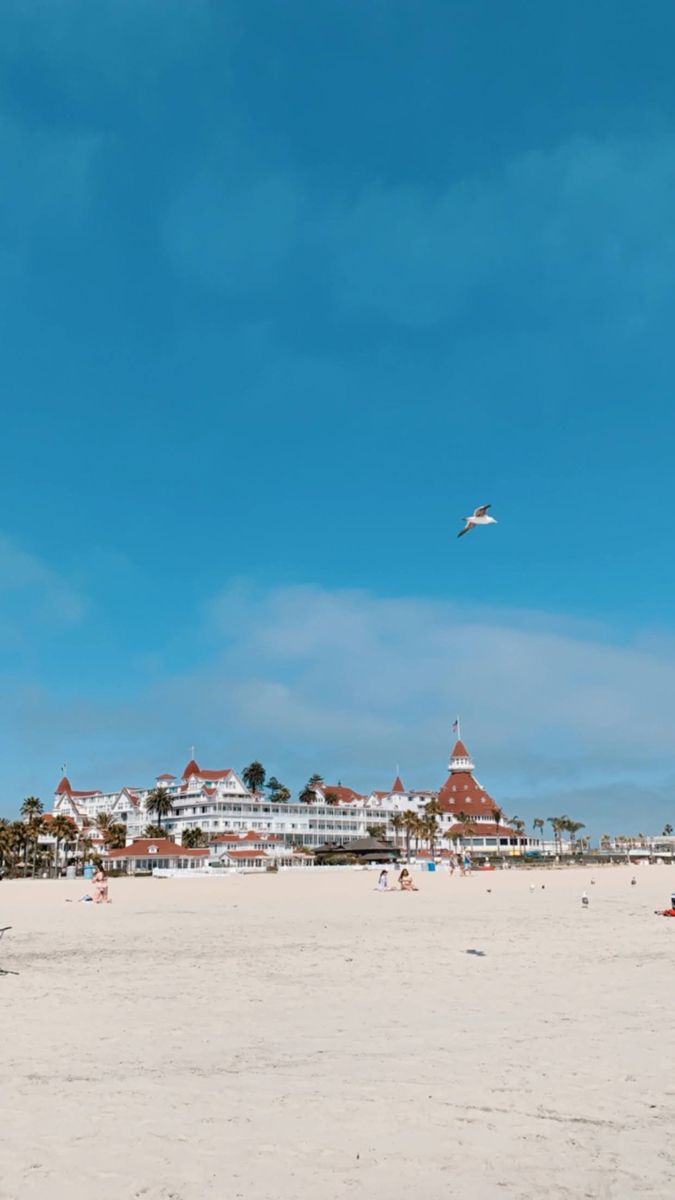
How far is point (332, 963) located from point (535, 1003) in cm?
564

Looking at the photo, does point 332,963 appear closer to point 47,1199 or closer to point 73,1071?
point 73,1071

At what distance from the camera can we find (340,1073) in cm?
893

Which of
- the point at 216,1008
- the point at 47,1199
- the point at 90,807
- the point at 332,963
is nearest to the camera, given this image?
the point at 47,1199

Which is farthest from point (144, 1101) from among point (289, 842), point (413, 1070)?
point (289, 842)

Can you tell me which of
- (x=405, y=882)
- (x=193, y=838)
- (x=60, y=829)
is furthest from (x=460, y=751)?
(x=405, y=882)

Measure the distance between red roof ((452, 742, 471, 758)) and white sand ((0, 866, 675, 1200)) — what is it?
159011 millimetres

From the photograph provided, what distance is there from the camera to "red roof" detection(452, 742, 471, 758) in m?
176

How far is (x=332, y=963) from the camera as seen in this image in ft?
56.6

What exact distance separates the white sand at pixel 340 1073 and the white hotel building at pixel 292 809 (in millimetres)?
114701

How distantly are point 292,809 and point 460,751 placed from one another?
47293 mm

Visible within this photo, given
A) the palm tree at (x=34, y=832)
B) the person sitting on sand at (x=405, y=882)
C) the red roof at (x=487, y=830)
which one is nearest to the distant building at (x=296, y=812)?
the red roof at (x=487, y=830)

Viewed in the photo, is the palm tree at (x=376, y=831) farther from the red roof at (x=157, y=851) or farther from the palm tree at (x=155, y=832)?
the red roof at (x=157, y=851)

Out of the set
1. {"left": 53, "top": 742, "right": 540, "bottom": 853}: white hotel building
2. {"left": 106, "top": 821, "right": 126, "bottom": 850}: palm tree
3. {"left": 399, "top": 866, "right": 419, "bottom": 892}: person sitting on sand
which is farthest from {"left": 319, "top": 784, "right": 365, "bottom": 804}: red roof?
{"left": 399, "top": 866, "right": 419, "bottom": 892}: person sitting on sand

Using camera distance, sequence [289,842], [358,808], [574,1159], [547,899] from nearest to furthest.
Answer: [574,1159] < [547,899] < [289,842] < [358,808]
